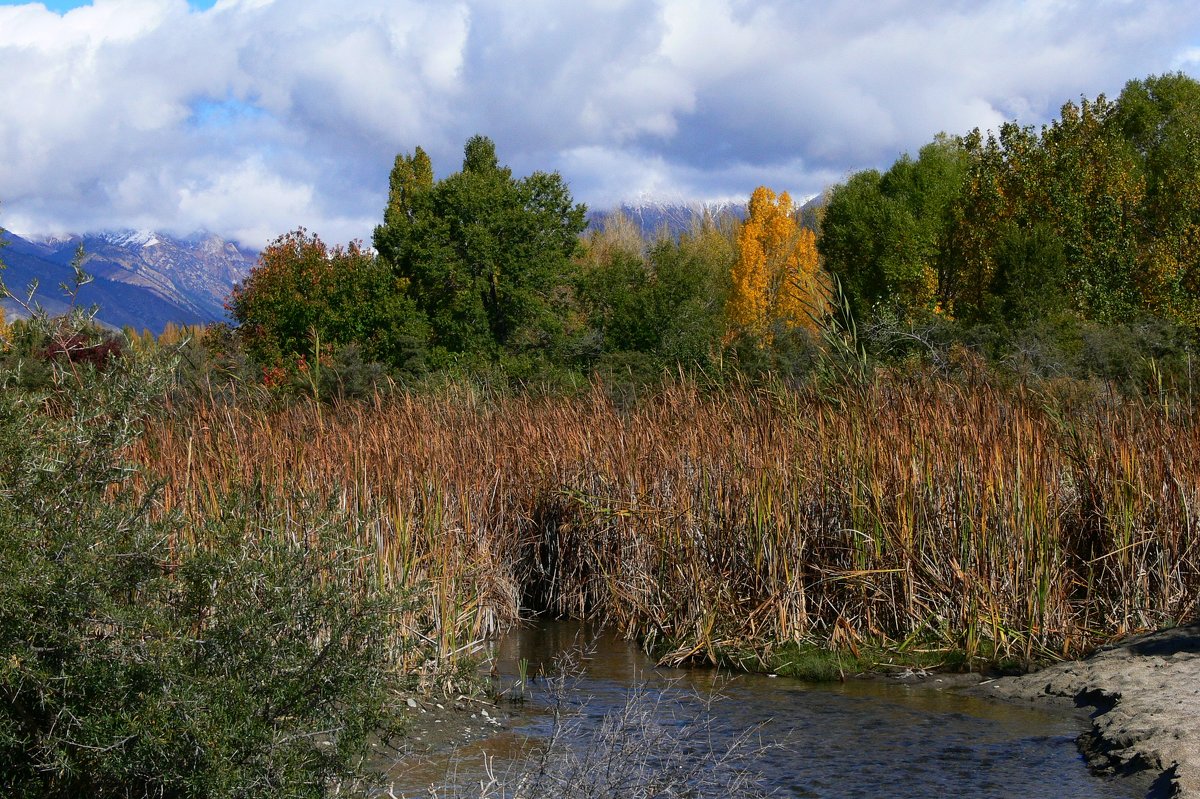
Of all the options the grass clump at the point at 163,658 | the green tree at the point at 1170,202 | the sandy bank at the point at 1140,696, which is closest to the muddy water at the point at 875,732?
the sandy bank at the point at 1140,696

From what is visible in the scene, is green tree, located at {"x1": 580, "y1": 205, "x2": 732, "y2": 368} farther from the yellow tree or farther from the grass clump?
the grass clump

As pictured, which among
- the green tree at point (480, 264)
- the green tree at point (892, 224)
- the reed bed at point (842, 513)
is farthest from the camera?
the green tree at point (892, 224)

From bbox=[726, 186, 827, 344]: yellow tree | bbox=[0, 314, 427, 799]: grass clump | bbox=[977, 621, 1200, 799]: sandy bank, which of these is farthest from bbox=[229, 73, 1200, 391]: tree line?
bbox=[0, 314, 427, 799]: grass clump

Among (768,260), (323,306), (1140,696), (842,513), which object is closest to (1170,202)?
(768,260)

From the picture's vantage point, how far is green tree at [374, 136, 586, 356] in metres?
27.9

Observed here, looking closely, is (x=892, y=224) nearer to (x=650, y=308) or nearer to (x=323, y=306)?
(x=650, y=308)

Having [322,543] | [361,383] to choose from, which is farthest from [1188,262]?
[322,543]

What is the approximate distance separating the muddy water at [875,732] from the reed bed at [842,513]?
513mm

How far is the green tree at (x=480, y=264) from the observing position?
2794 cm

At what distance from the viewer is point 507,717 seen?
6.79 meters

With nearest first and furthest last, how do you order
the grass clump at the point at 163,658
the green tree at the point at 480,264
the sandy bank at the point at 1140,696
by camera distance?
the grass clump at the point at 163,658, the sandy bank at the point at 1140,696, the green tree at the point at 480,264

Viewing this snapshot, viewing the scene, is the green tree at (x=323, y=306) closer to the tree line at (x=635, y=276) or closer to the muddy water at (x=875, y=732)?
the tree line at (x=635, y=276)

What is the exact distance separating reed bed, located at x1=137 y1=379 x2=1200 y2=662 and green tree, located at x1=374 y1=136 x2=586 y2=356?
19016 millimetres

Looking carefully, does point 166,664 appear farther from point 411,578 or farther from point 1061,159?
point 1061,159
